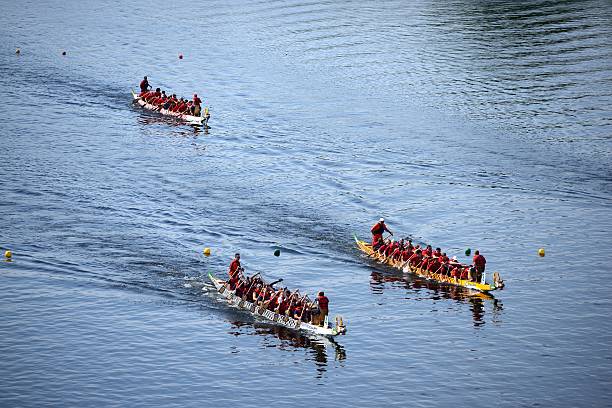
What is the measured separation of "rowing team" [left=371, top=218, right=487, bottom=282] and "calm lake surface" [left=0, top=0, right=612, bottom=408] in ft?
3.83

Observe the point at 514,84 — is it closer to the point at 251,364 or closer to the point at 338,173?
the point at 338,173

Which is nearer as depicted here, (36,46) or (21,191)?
(21,191)

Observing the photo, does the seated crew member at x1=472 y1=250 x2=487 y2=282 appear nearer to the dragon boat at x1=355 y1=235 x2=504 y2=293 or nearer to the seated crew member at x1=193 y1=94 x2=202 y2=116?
the dragon boat at x1=355 y1=235 x2=504 y2=293

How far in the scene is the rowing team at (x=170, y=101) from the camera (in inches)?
3497

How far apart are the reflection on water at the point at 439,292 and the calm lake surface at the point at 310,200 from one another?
18 cm

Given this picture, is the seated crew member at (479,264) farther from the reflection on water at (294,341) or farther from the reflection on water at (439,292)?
the reflection on water at (294,341)

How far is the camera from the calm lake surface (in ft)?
157

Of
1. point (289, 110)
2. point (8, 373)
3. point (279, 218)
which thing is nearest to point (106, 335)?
point (8, 373)

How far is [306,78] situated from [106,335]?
60002 mm

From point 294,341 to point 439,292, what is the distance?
1174 centimetres

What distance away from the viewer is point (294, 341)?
5019cm

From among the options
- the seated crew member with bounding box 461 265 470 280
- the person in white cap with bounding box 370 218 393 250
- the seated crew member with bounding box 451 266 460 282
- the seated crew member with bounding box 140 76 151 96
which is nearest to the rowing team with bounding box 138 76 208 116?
the seated crew member with bounding box 140 76 151 96

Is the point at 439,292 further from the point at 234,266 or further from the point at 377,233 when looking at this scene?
the point at 234,266

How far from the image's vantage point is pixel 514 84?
9956 cm
